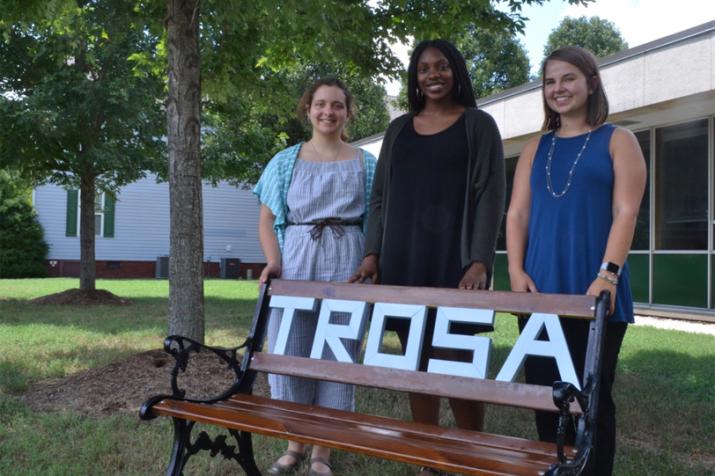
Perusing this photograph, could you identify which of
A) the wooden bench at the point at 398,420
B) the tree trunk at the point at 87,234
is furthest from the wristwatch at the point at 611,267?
the tree trunk at the point at 87,234

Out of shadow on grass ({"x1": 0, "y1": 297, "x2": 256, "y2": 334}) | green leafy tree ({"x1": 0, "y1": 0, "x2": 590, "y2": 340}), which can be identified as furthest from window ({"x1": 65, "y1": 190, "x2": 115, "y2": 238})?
green leafy tree ({"x1": 0, "y1": 0, "x2": 590, "y2": 340})

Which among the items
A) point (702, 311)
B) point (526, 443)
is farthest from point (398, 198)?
point (702, 311)

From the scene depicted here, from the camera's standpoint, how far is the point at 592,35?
42.4 metres

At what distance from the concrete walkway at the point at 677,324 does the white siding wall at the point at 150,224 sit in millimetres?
18896

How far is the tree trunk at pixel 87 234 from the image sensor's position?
14.0 m

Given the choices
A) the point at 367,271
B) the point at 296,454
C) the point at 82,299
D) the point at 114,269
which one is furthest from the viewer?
the point at 114,269

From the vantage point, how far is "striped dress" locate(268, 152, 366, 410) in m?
3.54

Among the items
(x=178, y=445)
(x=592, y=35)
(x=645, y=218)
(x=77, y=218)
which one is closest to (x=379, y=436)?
(x=178, y=445)

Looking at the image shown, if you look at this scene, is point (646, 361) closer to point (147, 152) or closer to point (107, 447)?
point (107, 447)

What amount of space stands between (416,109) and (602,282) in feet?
4.05

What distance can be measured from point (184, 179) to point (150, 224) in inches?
953

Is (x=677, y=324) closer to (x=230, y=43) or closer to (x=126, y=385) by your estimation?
(x=230, y=43)

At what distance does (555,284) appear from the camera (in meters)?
2.75

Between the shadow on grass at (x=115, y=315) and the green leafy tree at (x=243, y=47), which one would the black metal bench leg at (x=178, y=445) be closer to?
the green leafy tree at (x=243, y=47)
